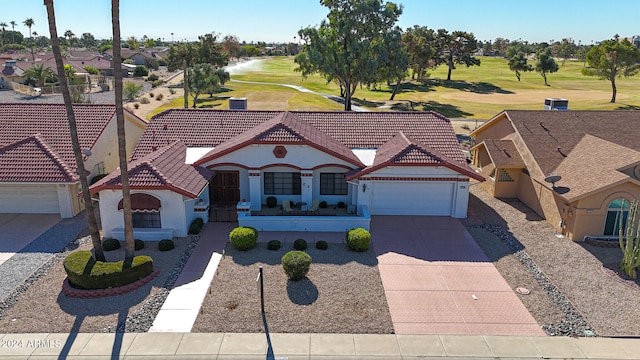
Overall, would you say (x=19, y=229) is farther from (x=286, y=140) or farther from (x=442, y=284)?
(x=442, y=284)

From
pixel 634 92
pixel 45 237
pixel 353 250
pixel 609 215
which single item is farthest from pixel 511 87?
pixel 45 237

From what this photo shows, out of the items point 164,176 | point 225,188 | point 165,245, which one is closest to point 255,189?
point 225,188

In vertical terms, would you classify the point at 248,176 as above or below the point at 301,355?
above

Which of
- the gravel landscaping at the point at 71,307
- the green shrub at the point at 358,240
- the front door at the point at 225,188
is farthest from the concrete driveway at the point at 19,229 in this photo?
the green shrub at the point at 358,240

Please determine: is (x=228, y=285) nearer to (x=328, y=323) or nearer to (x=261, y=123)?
(x=328, y=323)

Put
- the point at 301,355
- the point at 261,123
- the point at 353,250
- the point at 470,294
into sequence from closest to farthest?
the point at 301,355, the point at 470,294, the point at 353,250, the point at 261,123

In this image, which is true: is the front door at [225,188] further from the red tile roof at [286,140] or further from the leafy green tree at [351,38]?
the leafy green tree at [351,38]
